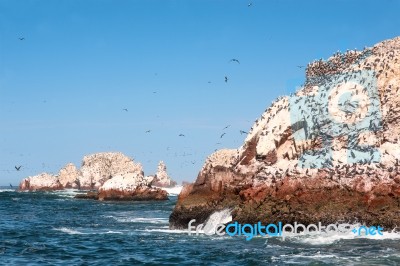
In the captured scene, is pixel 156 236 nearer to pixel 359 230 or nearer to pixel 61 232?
pixel 61 232

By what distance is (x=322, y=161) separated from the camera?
34406 millimetres

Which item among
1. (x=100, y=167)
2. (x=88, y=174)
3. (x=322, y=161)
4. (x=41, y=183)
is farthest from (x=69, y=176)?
(x=322, y=161)

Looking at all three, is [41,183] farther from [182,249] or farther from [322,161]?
[182,249]

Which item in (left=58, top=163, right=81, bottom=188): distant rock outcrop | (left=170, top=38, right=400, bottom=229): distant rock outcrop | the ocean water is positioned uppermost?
(left=58, top=163, right=81, bottom=188): distant rock outcrop

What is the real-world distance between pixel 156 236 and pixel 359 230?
1153 cm

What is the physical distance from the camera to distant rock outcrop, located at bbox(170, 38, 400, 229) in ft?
99.3

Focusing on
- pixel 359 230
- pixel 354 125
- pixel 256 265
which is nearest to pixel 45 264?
pixel 256 265

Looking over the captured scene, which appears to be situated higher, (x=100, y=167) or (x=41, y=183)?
(x=100, y=167)

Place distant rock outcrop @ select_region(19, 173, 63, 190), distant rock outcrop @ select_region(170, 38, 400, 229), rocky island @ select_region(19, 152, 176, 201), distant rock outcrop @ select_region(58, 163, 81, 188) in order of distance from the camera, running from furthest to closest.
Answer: distant rock outcrop @ select_region(58, 163, 81, 188), rocky island @ select_region(19, 152, 176, 201), distant rock outcrop @ select_region(19, 173, 63, 190), distant rock outcrop @ select_region(170, 38, 400, 229)

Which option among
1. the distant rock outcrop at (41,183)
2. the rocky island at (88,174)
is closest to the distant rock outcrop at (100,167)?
the rocky island at (88,174)

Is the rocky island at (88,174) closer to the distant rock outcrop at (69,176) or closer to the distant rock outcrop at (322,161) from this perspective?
the distant rock outcrop at (69,176)

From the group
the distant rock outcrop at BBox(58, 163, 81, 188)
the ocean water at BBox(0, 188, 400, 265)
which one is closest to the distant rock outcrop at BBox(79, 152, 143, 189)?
the distant rock outcrop at BBox(58, 163, 81, 188)

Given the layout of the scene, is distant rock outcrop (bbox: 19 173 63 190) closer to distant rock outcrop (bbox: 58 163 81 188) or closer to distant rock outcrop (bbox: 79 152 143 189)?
distant rock outcrop (bbox: 58 163 81 188)

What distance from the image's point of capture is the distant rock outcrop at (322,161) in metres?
30.3
